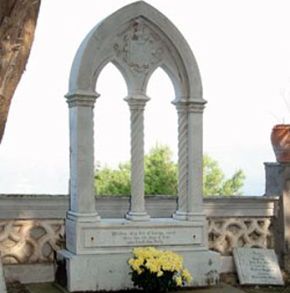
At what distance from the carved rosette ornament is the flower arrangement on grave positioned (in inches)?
87.0

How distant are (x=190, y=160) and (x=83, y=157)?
4.43 ft

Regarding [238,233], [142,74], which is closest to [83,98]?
[142,74]

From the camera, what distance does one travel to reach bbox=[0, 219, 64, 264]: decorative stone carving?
7.78 meters

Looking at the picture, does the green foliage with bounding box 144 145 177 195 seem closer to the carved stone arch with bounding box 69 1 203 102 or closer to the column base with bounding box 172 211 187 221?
the column base with bounding box 172 211 187 221

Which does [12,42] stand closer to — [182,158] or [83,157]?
[83,157]

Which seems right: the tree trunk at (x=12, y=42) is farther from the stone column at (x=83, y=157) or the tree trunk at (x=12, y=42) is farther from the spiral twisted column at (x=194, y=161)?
the spiral twisted column at (x=194, y=161)

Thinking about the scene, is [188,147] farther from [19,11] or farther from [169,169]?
[169,169]

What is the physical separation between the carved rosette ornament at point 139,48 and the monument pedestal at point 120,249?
1.87 m

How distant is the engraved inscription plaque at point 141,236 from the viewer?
7344 mm

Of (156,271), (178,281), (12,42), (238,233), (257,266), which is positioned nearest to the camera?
(12,42)

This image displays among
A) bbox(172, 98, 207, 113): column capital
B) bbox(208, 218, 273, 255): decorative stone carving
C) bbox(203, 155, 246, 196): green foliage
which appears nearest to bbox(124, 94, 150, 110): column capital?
bbox(172, 98, 207, 113): column capital

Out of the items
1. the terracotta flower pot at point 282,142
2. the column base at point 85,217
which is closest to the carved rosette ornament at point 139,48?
the column base at point 85,217

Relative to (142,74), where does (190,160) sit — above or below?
below

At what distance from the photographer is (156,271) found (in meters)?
6.91
